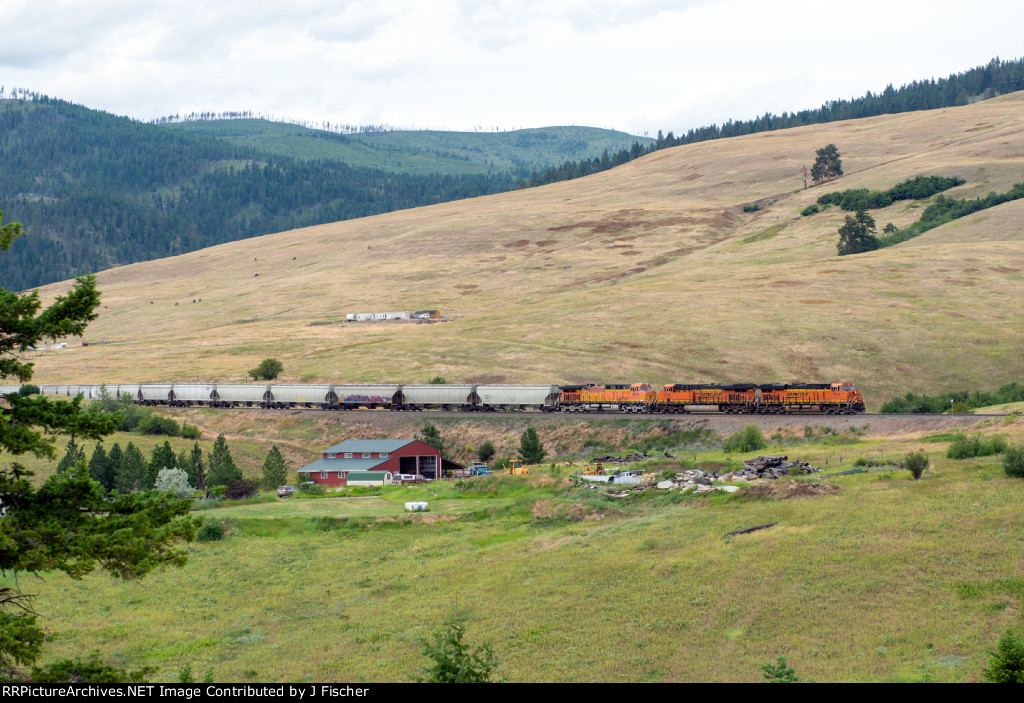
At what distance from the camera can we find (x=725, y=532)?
37438 mm

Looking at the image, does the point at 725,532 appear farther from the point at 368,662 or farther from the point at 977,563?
the point at 368,662

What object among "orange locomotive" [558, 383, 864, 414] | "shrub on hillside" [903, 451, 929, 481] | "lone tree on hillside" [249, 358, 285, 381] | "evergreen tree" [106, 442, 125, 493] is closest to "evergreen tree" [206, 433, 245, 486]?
"evergreen tree" [106, 442, 125, 493]

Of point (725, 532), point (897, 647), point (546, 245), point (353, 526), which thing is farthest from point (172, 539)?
point (546, 245)

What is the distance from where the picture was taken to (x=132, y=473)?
57938mm

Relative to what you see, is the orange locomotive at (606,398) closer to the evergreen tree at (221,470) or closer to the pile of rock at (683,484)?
the pile of rock at (683,484)

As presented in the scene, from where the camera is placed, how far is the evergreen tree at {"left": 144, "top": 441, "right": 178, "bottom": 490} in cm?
5890

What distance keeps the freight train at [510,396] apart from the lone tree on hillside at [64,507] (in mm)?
53821

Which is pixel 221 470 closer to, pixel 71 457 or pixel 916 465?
pixel 71 457

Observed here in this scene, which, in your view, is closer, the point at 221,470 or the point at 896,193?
the point at 221,470

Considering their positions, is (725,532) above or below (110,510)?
below

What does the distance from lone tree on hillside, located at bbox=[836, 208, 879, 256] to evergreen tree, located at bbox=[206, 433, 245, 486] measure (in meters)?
111

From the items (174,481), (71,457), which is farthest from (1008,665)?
(71,457)

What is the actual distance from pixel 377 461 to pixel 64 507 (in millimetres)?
49671
